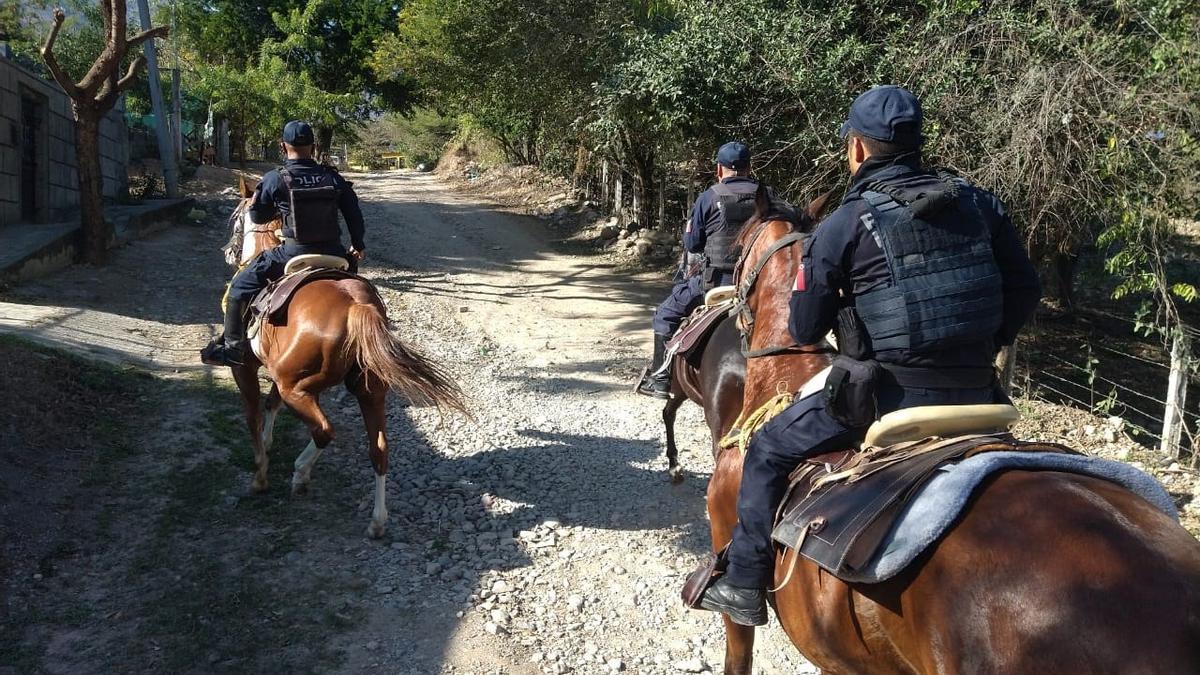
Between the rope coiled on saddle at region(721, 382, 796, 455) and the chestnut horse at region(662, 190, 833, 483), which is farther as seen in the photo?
the chestnut horse at region(662, 190, 833, 483)

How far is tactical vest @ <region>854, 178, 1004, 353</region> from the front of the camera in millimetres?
2543

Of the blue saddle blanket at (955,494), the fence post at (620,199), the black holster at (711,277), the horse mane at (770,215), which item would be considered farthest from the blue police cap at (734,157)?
the fence post at (620,199)

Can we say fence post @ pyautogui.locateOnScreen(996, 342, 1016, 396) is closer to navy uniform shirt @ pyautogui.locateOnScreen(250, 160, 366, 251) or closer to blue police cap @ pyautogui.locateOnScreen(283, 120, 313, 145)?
navy uniform shirt @ pyautogui.locateOnScreen(250, 160, 366, 251)

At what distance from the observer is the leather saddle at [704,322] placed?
534 centimetres

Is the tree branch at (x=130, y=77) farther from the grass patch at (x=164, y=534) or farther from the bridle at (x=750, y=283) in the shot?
the bridle at (x=750, y=283)

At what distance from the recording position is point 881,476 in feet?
8.30

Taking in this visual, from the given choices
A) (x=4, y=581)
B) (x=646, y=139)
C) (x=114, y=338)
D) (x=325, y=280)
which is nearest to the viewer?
(x=4, y=581)

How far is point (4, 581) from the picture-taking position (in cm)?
455

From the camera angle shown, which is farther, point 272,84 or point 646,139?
point 272,84

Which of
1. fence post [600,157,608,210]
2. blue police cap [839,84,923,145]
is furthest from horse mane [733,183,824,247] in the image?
fence post [600,157,608,210]

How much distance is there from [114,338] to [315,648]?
6.39m

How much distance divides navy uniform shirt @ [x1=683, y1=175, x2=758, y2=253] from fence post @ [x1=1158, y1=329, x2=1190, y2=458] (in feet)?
13.3

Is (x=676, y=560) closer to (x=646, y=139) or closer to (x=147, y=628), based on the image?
(x=147, y=628)

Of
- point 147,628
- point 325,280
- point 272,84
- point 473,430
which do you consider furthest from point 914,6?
point 272,84
